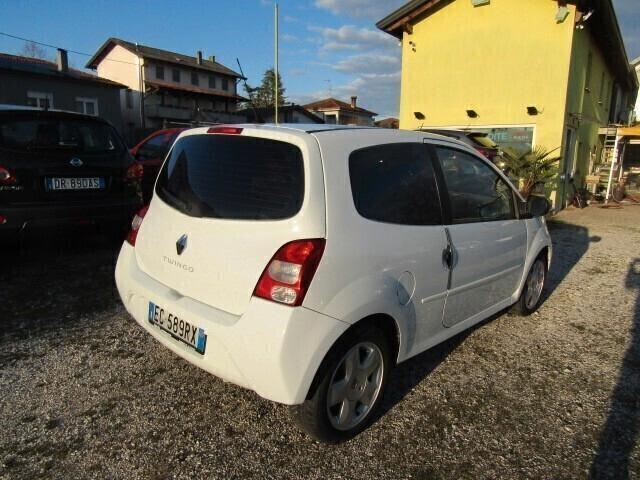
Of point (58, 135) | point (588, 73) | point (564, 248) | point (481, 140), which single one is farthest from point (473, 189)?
point (588, 73)

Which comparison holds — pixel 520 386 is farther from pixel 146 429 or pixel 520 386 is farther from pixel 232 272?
pixel 146 429

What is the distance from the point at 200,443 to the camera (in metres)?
2.40

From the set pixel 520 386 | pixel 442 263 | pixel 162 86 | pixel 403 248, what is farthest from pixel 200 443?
pixel 162 86

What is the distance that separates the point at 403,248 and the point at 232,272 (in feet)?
3.08

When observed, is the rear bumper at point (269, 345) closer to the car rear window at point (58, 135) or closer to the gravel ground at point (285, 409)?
the gravel ground at point (285, 409)

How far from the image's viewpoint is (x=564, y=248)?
7617 mm

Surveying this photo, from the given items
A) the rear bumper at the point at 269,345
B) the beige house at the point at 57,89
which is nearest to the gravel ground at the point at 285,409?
the rear bumper at the point at 269,345

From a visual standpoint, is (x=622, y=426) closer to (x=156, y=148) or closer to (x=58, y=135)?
(x=58, y=135)

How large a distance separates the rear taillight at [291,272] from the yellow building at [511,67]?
11335mm

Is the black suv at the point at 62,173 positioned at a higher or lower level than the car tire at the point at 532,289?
higher

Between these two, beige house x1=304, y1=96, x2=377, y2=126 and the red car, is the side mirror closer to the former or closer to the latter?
the red car

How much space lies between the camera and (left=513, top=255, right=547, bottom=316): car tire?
166 inches

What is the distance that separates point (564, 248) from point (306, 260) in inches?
270

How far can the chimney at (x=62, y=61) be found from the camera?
2853 cm
